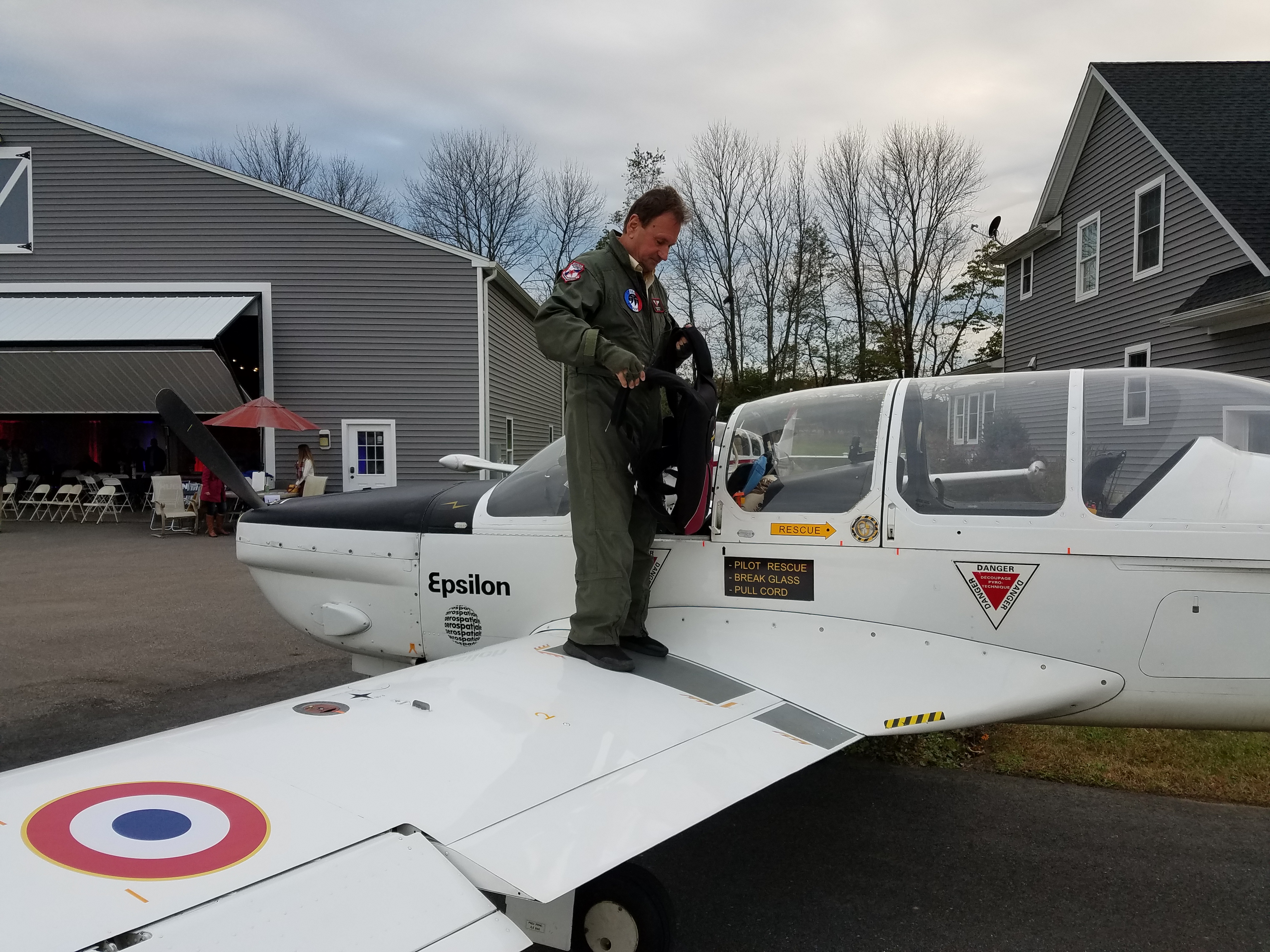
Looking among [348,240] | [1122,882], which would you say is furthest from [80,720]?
[348,240]

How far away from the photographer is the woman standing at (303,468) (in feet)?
51.4

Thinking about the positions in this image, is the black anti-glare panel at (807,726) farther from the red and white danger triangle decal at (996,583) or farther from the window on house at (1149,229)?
the window on house at (1149,229)

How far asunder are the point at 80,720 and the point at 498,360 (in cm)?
1554

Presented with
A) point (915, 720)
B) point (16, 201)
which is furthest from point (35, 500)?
point (915, 720)

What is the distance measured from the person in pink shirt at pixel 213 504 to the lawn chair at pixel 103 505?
3.43 meters

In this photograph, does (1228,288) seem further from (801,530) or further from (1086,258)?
(801,530)

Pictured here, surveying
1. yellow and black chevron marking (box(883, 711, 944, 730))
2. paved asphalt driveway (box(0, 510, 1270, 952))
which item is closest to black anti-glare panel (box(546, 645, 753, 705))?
yellow and black chevron marking (box(883, 711, 944, 730))

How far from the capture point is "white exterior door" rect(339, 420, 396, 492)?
18.1 meters

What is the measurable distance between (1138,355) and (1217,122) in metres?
3.89

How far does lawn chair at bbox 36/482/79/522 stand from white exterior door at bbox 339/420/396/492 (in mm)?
5987

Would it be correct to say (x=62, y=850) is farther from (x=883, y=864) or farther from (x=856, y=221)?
(x=856, y=221)

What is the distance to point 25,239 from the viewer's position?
18.1 metres

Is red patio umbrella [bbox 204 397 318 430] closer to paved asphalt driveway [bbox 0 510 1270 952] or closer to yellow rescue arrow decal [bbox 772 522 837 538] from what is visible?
paved asphalt driveway [bbox 0 510 1270 952]

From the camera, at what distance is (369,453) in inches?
722
